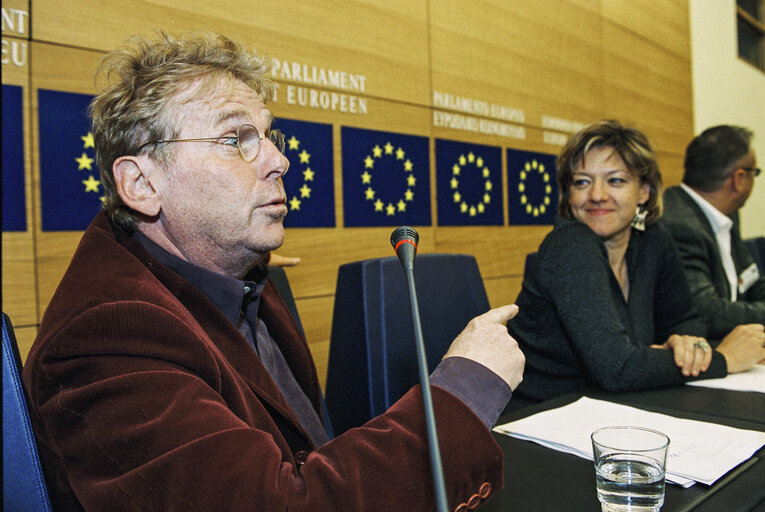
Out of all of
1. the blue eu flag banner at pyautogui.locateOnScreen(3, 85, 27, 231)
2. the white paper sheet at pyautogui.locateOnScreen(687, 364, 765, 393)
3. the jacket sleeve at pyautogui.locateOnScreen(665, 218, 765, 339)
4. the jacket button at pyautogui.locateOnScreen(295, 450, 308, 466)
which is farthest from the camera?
the jacket sleeve at pyautogui.locateOnScreen(665, 218, 765, 339)

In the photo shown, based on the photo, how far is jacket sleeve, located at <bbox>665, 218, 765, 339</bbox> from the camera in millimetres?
2146

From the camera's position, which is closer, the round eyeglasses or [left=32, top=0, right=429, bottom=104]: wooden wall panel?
the round eyeglasses

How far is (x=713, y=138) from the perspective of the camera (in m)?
2.78

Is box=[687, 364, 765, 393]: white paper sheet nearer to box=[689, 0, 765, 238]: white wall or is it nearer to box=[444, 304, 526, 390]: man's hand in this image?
box=[444, 304, 526, 390]: man's hand

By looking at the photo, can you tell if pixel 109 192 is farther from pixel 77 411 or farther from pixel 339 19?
pixel 339 19

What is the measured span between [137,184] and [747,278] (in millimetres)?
2924

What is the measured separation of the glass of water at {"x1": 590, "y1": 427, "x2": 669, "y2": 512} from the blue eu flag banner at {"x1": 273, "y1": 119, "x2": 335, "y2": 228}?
6.24 ft

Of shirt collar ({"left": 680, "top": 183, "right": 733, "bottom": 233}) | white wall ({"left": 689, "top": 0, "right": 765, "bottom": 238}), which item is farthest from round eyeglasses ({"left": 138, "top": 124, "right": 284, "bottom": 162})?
white wall ({"left": 689, "top": 0, "right": 765, "bottom": 238})

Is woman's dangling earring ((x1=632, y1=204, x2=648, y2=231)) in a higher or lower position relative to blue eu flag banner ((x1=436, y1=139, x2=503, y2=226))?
lower

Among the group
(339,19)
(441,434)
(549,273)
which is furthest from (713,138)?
(441,434)

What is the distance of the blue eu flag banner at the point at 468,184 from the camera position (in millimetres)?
3166

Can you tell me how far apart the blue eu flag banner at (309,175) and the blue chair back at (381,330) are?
1000mm

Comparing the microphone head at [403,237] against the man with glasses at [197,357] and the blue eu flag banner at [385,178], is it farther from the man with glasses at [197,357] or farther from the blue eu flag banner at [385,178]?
the blue eu flag banner at [385,178]

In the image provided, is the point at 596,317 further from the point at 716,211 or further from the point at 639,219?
the point at 716,211
